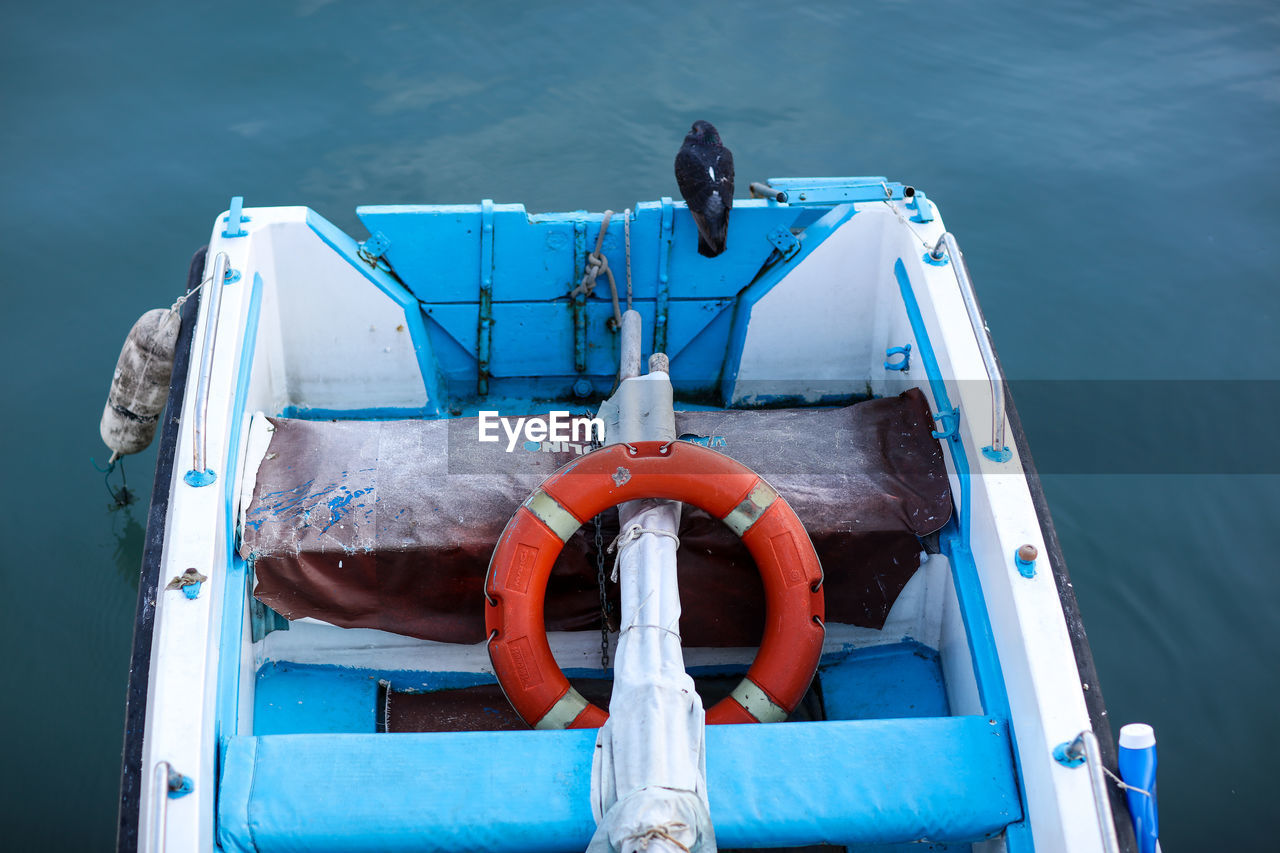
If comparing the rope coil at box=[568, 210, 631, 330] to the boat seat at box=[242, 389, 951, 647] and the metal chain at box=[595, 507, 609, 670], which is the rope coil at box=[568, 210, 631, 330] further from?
the metal chain at box=[595, 507, 609, 670]

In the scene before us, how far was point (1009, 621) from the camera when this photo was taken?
2.32m

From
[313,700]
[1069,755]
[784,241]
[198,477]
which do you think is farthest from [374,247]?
[1069,755]

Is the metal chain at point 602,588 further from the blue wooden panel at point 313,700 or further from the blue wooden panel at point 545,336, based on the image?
the blue wooden panel at point 545,336

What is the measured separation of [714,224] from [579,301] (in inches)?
20.7

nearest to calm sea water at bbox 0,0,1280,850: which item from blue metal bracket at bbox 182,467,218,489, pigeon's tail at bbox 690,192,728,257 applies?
blue metal bracket at bbox 182,467,218,489

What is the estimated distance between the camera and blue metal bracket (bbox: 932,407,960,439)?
2760 millimetres

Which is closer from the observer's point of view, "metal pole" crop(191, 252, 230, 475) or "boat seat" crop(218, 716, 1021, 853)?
"boat seat" crop(218, 716, 1021, 853)

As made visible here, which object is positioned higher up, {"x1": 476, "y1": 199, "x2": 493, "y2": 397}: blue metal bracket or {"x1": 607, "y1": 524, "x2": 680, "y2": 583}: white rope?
{"x1": 476, "y1": 199, "x2": 493, "y2": 397}: blue metal bracket

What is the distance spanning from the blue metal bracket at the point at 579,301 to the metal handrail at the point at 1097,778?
6.68 feet

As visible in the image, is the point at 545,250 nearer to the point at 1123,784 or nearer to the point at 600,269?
the point at 600,269

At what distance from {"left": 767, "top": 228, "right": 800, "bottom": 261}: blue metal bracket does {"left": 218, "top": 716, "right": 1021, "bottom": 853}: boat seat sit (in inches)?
66.3

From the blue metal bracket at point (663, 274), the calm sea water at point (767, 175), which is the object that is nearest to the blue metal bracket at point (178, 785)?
the calm sea water at point (767, 175)

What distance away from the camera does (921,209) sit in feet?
10.8

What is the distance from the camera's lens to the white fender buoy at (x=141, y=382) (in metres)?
3.33
